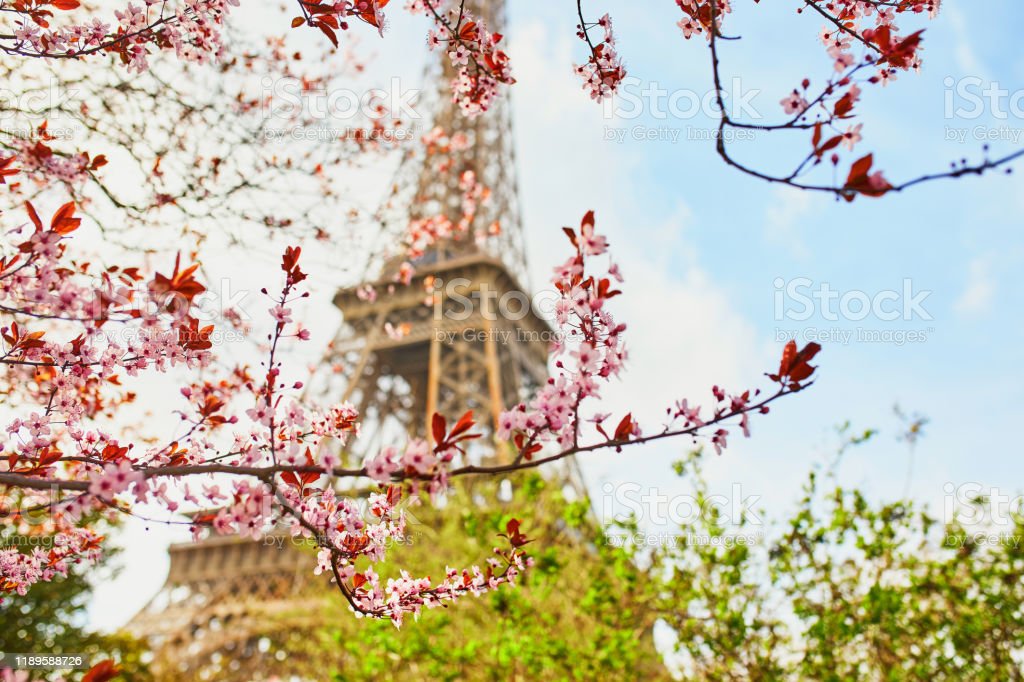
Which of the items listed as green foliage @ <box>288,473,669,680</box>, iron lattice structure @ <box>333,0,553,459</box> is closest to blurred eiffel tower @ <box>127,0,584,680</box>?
iron lattice structure @ <box>333,0,553,459</box>

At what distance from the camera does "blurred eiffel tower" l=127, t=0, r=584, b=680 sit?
66.3 feet

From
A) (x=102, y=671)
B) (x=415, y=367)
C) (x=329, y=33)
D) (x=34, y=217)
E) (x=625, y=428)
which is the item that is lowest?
(x=102, y=671)

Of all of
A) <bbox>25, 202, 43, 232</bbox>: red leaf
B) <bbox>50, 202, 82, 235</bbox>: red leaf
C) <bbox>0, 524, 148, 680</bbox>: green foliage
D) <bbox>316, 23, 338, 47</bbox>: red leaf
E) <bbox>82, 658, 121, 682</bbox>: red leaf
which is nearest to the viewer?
<bbox>82, 658, 121, 682</bbox>: red leaf

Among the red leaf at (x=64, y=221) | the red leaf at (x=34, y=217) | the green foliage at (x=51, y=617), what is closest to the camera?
the red leaf at (x=34, y=217)

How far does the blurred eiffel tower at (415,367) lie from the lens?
20219 millimetres

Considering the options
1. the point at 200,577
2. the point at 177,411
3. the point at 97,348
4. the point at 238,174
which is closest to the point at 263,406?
the point at 177,411

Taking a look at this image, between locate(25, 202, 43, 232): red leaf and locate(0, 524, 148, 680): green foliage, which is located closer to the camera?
locate(25, 202, 43, 232): red leaf

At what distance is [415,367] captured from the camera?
24969 mm

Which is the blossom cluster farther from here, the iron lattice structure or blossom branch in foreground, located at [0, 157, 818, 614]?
the iron lattice structure

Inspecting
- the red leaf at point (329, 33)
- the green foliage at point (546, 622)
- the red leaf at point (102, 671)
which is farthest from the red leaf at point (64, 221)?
the green foliage at point (546, 622)

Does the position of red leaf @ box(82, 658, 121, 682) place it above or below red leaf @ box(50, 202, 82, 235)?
below

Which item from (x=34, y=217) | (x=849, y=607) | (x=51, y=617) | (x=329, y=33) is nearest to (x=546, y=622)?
(x=849, y=607)

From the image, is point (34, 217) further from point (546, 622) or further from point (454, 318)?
point (454, 318)

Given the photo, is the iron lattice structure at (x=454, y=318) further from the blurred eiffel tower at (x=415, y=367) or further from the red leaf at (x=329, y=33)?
the red leaf at (x=329, y=33)
